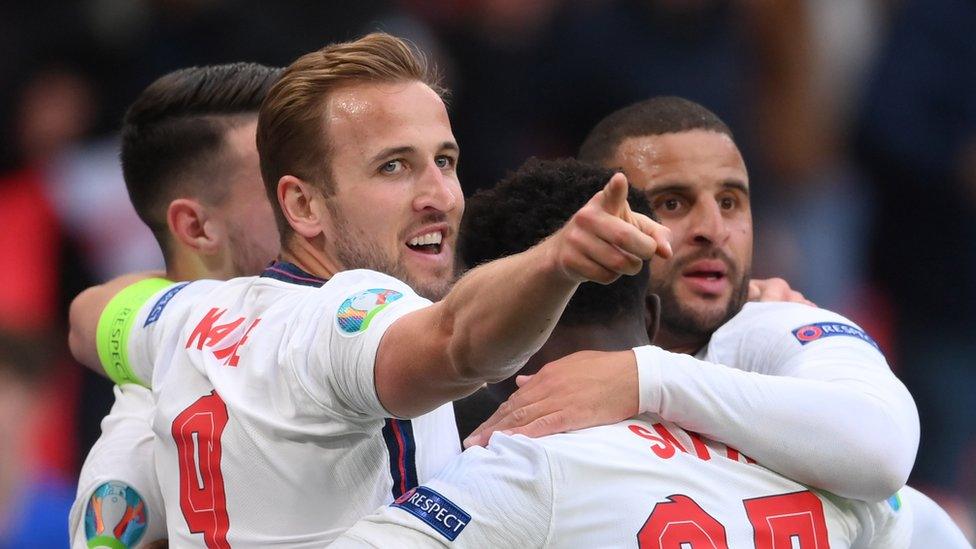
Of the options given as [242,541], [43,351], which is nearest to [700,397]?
[242,541]

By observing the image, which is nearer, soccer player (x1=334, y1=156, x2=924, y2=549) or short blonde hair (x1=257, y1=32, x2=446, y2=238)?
soccer player (x1=334, y1=156, x2=924, y2=549)

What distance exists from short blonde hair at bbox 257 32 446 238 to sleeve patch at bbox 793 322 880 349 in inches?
38.6

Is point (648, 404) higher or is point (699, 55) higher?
point (699, 55)

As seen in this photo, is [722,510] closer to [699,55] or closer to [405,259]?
[405,259]

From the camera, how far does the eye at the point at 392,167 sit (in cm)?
266

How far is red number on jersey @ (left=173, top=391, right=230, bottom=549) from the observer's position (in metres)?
2.46

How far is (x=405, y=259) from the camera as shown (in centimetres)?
267

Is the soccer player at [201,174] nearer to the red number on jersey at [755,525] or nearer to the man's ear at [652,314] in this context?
the man's ear at [652,314]

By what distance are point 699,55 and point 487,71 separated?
3.22 feet

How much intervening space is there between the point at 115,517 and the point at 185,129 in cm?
114

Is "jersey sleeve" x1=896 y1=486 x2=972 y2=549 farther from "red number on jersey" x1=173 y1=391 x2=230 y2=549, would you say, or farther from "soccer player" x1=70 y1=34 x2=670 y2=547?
A: "red number on jersey" x1=173 y1=391 x2=230 y2=549

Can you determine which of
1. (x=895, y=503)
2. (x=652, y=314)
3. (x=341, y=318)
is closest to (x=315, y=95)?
(x=341, y=318)

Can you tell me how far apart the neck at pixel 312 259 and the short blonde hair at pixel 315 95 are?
5 centimetres

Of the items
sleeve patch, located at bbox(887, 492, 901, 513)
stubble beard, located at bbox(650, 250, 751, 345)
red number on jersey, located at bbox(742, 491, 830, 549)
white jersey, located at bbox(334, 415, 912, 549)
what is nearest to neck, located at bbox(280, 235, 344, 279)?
white jersey, located at bbox(334, 415, 912, 549)
